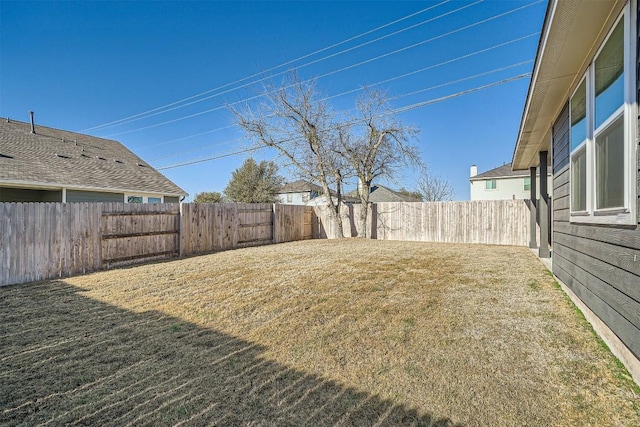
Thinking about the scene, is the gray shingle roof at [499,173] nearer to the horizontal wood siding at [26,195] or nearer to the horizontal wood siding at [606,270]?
the horizontal wood siding at [606,270]

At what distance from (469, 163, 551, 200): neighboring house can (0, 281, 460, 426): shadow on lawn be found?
24.7m

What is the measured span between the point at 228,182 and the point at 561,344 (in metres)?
27.3

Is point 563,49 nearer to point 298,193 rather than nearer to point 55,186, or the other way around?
point 55,186

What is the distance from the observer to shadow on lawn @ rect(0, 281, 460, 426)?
1.78 m

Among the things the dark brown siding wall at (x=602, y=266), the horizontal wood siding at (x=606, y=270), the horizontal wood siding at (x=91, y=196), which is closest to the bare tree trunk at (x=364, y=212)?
the dark brown siding wall at (x=602, y=266)

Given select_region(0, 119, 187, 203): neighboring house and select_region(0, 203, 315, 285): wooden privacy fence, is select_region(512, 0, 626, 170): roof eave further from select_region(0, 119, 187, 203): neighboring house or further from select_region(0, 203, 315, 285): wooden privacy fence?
select_region(0, 119, 187, 203): neighboring house

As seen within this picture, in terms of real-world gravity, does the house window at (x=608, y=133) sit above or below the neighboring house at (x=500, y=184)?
below

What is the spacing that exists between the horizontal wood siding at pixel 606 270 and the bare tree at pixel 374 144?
9.35 metres

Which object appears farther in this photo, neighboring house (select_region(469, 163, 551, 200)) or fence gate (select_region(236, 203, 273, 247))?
neighboring house (select_region(469, 163, 551, 200))

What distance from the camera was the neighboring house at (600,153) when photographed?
2094 mm

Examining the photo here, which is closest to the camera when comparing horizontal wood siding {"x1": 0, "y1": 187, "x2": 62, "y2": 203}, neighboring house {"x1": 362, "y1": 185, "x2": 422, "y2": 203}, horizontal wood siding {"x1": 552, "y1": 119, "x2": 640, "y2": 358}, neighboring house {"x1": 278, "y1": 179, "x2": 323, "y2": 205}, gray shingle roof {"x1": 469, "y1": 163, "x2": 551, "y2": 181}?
horizontal wood siding {"x1": 552, "y1": 119, "x2": 640, "y2": 358}

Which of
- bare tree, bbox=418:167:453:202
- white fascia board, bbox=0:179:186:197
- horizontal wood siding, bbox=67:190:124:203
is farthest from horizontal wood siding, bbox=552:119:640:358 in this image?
bare tree, bbox=418:167:453:202

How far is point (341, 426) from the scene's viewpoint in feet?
5.55

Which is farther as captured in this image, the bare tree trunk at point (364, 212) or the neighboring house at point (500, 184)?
the neighboring house at point (500, 184)
